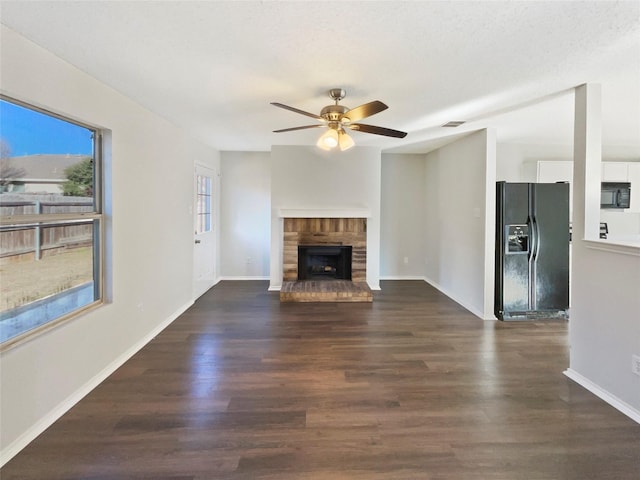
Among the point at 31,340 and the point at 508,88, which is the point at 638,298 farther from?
the point at 31,340

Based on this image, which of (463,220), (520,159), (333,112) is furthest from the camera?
(520,159)

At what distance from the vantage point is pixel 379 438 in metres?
1.88

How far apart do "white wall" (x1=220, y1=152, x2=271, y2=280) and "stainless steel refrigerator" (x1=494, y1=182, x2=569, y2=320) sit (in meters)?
3.74

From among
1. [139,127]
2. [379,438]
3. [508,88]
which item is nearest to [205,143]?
[139,127]

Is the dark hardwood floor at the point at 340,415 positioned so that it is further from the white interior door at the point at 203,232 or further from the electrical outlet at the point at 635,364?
the white interior door at the point at 203,232

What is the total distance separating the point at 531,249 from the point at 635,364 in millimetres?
1963

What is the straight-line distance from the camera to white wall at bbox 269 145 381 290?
521 cm

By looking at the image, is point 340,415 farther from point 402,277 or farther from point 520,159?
point 520,159

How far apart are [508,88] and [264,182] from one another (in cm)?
415

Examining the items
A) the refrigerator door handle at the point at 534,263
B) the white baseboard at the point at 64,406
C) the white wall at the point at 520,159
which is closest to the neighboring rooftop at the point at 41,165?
the white baseboard at the point at 64,406

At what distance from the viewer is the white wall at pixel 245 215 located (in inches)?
230

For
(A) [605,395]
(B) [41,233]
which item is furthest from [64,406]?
(A) [605,395]

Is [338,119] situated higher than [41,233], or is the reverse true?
[338,119]

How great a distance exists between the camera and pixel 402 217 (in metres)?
6.10
